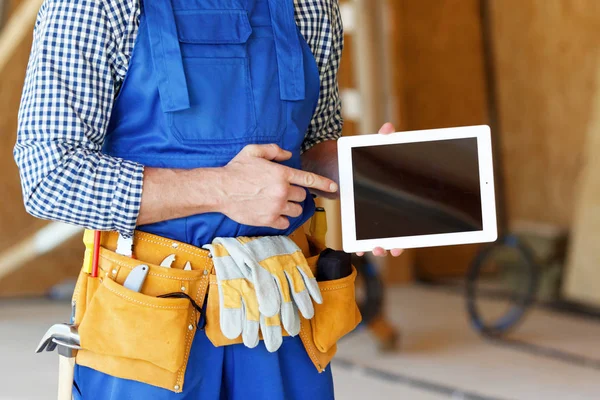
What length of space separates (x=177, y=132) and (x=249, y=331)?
1.16ft

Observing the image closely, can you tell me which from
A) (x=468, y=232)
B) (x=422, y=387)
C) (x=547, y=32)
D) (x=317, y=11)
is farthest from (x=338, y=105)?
(x=547, y=32)

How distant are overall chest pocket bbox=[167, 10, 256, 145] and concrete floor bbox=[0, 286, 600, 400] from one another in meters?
2.70

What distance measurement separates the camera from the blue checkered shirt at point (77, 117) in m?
1.37

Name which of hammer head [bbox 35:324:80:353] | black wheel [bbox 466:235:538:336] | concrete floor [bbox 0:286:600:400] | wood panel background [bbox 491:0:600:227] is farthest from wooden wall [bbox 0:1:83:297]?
hammer head [bbox 35:324:80:353]

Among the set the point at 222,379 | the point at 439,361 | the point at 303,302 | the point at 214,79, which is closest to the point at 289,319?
the point at 303,302

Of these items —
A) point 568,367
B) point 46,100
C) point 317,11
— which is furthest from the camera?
point 568,367

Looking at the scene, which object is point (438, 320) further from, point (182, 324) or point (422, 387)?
point (182, 324)

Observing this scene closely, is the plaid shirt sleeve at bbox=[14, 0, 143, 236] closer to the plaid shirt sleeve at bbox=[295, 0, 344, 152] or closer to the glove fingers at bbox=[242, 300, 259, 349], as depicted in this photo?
the glove fingers at bbox=[242, 300, 259, 349]

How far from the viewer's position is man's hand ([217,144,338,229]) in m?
1.42

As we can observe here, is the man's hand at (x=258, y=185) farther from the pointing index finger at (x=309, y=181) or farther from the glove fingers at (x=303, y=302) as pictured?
the glove fingers at (x=303, y=302)

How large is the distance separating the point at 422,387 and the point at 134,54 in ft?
10.0

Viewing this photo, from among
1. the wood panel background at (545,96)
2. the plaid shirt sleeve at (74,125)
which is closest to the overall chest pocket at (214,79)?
the plaid shirt sleeve at (74,125)

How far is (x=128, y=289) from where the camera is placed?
1434mm

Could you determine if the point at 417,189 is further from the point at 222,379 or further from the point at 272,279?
the point at 222,379
